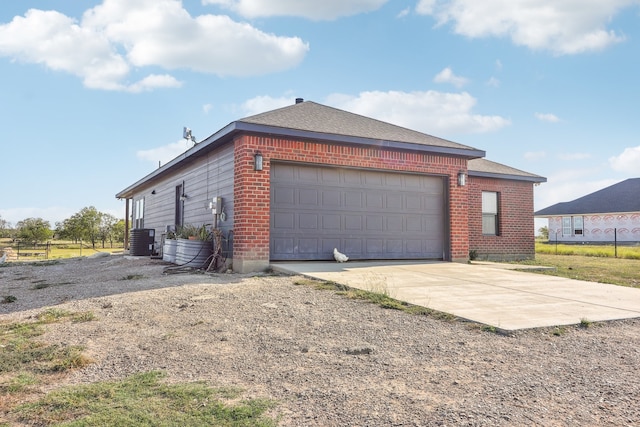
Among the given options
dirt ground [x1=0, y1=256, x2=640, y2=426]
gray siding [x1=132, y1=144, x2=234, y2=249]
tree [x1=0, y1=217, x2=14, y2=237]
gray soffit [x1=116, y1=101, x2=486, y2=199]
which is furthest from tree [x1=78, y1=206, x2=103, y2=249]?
dirt ground [x1=0, y1=256, x2=640, y2=426]

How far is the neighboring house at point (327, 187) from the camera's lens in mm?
8609

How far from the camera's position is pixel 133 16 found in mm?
8547

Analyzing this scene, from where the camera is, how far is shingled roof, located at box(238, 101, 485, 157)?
9.11 metres

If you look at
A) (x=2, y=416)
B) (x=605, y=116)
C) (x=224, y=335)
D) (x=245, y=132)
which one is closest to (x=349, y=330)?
(x=224, y=335)

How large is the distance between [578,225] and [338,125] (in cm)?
3119

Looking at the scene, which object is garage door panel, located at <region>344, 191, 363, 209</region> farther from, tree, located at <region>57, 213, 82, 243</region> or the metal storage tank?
tree, located at <region>57, 213, 82, 243</region>

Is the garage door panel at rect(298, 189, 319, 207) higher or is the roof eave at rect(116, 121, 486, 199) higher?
the roof eave at rect(116, 121, 486, 199)

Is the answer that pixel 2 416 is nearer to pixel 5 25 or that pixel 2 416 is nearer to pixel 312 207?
pixel 312 207

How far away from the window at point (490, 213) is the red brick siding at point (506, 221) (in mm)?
143

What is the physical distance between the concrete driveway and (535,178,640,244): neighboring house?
24315 mm

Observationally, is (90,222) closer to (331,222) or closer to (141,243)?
(141,243)

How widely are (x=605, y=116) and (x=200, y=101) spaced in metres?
12.8

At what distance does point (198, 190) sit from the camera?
38.8ft

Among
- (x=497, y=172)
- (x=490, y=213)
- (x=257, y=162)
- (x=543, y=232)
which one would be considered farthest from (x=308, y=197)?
(x=543, y=232)
